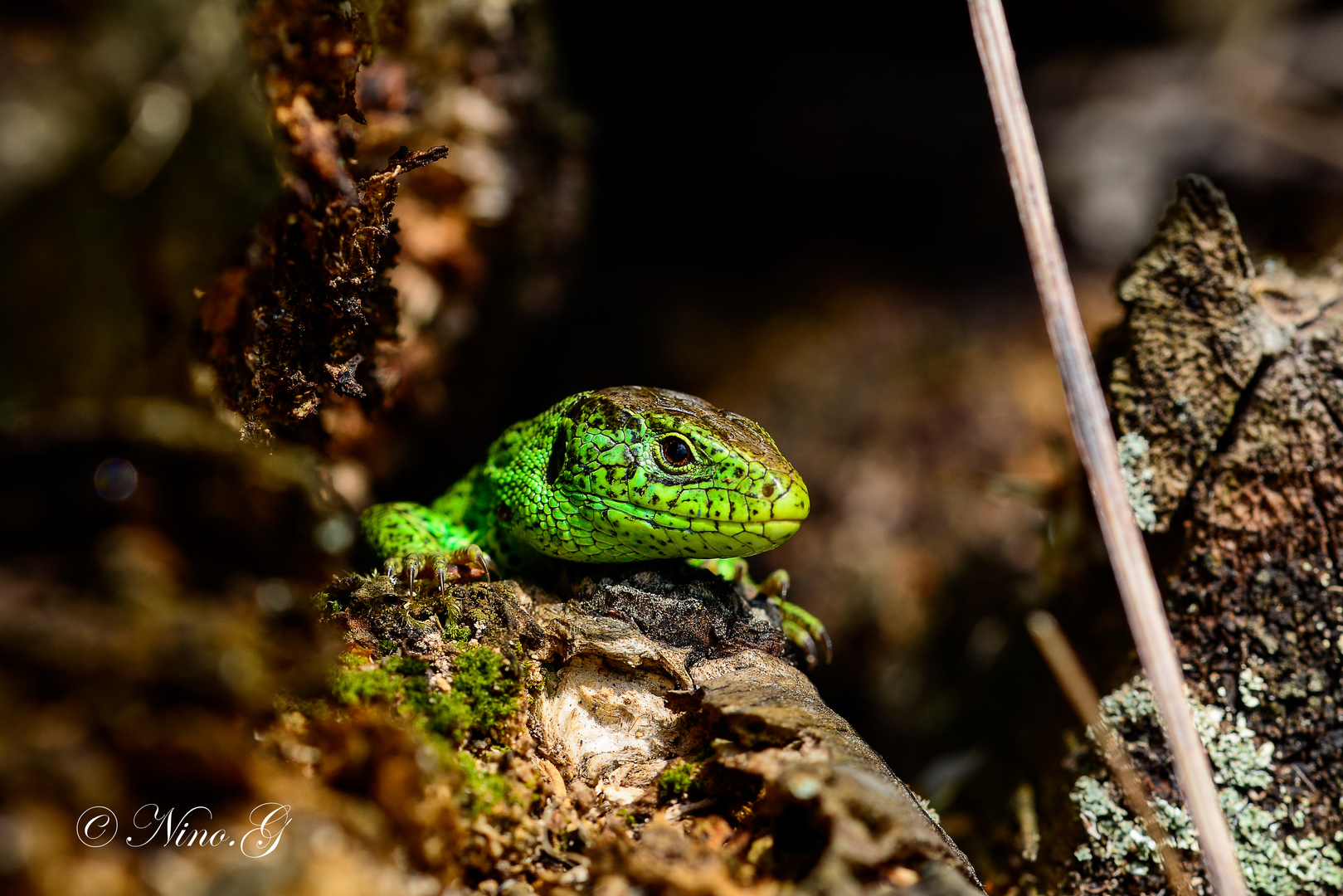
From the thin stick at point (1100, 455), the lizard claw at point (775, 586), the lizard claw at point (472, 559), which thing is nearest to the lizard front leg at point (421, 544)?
the lizard claw at point (472, 559)

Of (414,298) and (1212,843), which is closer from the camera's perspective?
(1212,843)

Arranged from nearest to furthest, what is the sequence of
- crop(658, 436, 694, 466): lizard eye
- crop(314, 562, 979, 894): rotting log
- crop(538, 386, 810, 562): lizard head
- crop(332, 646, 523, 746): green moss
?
crop(314, 562, 979, 894): rotting log < crop(332, 646, 523, 746): green moss < crop(538, 386, 810, 562): lizard head < crop(658, 436, 694, 466): lizard eye

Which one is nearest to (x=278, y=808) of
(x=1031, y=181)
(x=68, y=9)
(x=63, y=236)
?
(x=63, y=236)

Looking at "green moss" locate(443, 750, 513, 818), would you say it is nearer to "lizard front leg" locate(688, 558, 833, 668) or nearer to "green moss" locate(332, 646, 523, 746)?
"green moss" locate(332, 646, 523, 746)

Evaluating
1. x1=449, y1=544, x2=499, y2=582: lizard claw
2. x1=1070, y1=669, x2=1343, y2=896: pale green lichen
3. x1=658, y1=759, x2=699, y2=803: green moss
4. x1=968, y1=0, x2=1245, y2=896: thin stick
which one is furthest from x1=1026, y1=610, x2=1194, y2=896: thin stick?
x1=449, y1=544, x2=499, y2=582: lizard claw

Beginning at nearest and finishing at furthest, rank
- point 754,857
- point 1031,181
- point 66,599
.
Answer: point 66,599 < point 754,857 < point 1031,181

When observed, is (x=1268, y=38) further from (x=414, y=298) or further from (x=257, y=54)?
(x=257, y=54)

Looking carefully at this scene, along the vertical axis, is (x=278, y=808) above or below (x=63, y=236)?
below

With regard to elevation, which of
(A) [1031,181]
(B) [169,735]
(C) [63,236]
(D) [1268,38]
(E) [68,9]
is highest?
(D) [1268,38]
